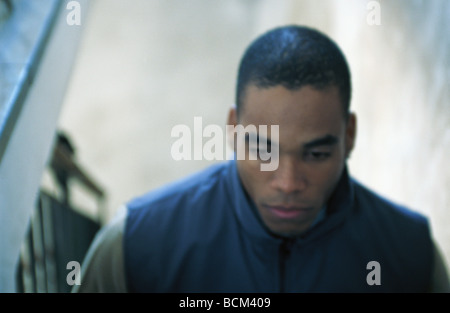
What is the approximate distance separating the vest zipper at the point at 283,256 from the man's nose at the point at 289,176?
0.74 feet

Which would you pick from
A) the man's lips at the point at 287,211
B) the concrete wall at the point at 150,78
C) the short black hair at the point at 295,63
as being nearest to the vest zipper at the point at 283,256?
the man's lips at the point at 287,211

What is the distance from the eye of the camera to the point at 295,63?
1.14 m

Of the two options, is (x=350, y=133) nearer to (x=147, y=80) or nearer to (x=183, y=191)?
(x=183, y=191)

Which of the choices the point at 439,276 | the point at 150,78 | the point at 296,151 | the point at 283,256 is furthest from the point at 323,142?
the point at 150,78

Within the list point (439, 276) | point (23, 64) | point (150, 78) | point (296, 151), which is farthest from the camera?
point (150, 78)

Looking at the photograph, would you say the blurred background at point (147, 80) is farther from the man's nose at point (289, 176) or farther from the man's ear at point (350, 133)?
the man's nose at point (289, 176)

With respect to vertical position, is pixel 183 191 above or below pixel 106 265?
above

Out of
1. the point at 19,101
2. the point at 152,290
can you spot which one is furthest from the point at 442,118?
the point at 19,101

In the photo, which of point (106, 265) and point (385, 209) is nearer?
point (106, 265)

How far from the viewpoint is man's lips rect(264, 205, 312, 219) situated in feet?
3.75

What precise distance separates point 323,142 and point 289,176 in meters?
0.11

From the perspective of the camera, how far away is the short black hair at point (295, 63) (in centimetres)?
113

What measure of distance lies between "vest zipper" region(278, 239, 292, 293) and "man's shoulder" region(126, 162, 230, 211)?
10.1 inches
